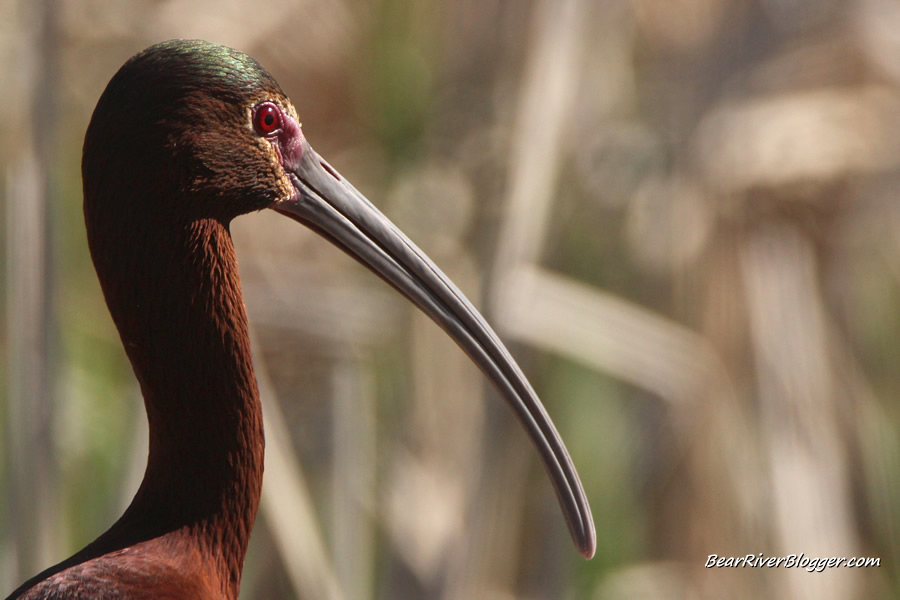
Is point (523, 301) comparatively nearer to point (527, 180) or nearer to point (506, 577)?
point (527, 180)

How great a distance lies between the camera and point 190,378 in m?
1.65

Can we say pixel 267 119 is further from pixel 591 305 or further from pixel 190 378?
pixel 591 305

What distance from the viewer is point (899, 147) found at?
4.37m

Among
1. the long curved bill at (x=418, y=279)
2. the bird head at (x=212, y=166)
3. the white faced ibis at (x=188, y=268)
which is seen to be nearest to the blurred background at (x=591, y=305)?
the long curved bill at (x=418, y=279)

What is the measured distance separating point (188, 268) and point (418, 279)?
422 mm

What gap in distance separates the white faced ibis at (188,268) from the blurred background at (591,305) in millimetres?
1774

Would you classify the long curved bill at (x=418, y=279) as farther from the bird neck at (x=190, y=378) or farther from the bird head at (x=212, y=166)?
the bird neck at (x=190, y=378)

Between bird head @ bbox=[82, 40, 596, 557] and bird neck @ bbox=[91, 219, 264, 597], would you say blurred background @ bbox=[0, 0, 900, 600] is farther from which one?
bird neck @ bbox=[91, 219, 264, 597]

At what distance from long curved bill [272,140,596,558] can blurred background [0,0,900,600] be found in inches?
58.0

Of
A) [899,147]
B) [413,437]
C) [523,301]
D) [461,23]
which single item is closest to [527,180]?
[523,301]

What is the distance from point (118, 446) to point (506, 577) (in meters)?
1.50

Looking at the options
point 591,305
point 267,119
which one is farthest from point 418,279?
point 591,305

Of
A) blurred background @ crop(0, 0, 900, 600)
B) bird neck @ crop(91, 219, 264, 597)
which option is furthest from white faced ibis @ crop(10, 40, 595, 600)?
blurred background @ crop(0, 0, 900, 600)

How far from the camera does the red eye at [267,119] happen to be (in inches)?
66.6
